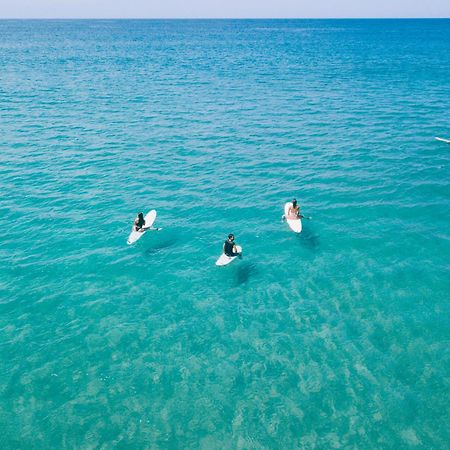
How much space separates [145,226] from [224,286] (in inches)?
314

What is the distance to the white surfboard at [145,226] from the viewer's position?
976 inches

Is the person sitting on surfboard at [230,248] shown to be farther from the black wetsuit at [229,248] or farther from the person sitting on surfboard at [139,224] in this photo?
the person sitting on surfboard at [139,224]

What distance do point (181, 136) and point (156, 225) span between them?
2066cm

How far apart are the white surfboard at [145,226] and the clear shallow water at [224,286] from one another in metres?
0.93

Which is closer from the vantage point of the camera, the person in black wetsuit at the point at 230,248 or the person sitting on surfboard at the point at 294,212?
the person in black wetsuit at the point at 230,248

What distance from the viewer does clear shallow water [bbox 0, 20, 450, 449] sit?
47.8 ft

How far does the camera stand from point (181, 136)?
145 feet

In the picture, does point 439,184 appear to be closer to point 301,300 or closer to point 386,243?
point 386,243

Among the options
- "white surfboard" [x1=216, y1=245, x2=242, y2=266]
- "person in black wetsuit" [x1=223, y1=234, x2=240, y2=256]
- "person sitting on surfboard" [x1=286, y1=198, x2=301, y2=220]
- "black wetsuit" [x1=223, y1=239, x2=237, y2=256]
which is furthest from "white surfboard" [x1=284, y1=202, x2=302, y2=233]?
"black wetsuit" [x1=223, y1=239, x2=237, y2=256]

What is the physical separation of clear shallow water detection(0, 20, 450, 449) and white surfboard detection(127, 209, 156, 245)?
935 millimetres

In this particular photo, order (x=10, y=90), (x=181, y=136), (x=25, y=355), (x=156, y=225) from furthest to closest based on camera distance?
(x=10, y=90) → (x=181, y=136) → (x=156, y=225) → (x=25, y=355)

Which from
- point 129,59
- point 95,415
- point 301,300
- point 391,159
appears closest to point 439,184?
point 391,159

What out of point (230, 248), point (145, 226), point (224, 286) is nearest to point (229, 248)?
point (230, 248)

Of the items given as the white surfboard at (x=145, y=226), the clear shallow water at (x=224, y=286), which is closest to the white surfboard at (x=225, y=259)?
the clear shallow water at (x=224, y=286)
